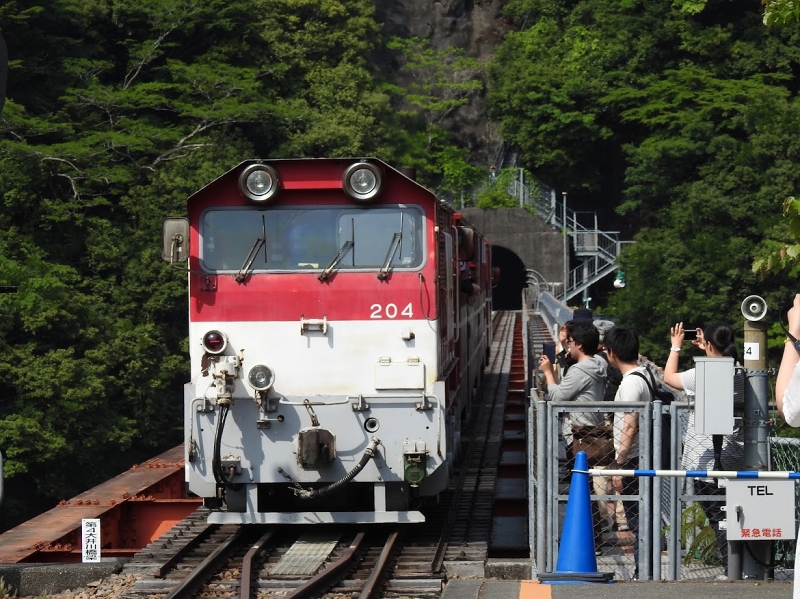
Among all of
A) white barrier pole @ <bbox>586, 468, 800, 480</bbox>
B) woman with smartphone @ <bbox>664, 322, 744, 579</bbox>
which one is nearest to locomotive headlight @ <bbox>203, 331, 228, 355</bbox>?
woman with smartphone @ <bbox>664, 322, 744, 579</bbox>

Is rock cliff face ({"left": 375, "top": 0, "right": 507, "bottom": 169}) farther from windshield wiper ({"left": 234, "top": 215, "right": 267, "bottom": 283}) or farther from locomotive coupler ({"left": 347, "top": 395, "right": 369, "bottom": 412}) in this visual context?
locomotive coupler ({"left": 347, "top": 395, "right": 369, "bottom": 412})

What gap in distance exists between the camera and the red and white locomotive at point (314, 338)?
33.3 ft

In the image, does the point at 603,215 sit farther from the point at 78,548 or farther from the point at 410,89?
the point at 78,548

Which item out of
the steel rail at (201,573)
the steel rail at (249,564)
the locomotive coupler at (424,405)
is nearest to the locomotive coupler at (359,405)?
the locomotive coupler at (424,405)

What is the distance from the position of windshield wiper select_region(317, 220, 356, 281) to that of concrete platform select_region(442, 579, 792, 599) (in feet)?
12.8

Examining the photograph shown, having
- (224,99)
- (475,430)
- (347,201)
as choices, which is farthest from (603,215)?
(347,201)

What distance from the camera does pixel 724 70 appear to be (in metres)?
57.3

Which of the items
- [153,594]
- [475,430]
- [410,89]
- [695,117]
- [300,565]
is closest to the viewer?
[153,594]

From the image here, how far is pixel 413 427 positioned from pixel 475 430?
6.50 metres

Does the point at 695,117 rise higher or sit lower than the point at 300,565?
higher

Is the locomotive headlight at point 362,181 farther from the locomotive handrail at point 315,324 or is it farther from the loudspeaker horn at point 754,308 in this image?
the loudspeaker horn at point 754,308

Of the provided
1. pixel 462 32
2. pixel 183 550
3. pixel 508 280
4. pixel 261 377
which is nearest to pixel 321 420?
pixel 261 377

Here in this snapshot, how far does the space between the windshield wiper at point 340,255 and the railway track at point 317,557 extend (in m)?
2.17

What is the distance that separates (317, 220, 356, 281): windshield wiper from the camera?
10.5 m
